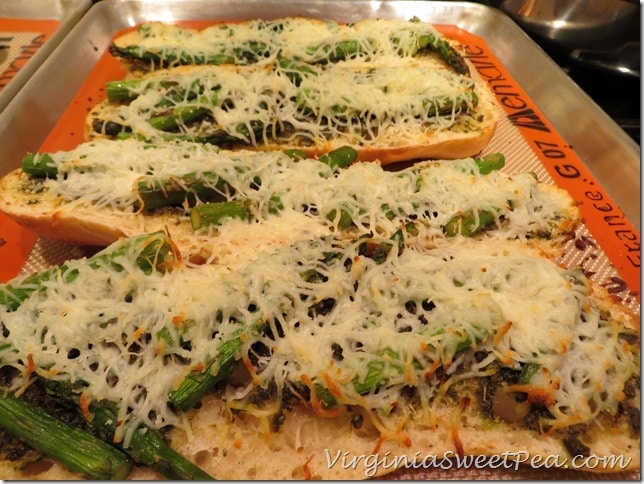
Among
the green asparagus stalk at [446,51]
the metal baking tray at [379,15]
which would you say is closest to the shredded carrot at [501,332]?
the metal baking tray at [379,15]

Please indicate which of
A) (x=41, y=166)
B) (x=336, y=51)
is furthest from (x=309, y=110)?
(x=41, y=166)

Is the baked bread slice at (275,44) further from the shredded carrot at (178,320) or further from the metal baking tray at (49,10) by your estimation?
the shredded carrot at (178,320)

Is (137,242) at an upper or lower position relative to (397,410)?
upper

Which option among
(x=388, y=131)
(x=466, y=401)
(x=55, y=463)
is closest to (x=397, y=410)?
(x=466, y=401)

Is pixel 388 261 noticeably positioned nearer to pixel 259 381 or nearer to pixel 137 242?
pixel 259 381

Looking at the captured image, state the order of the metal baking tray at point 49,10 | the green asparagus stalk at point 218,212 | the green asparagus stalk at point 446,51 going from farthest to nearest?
the metal baking tray at point 49,10, the green asparagus stalk at point 446,51, the green asparagus stalk at point 218,212

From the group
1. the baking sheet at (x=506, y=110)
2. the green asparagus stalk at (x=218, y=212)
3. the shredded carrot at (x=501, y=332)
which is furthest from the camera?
the baking sheet at (x=506, y=110)
